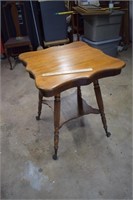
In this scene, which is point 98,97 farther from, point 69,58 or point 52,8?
point 52,8

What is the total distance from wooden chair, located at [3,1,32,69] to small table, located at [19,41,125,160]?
1.39 m

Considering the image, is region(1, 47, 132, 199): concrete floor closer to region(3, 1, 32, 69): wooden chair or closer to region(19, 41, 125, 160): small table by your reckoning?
region(19, 41, 125, 160): small table

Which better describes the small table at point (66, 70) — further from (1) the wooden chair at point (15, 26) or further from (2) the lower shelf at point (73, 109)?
(1) the wooden chair at point (15, 26)

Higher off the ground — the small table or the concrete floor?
the small table

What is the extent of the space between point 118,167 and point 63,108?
599 mm

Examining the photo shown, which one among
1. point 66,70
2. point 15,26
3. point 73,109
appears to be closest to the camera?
point 66,70

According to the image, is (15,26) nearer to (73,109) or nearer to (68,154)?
(73,109)

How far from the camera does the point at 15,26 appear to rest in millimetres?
2826

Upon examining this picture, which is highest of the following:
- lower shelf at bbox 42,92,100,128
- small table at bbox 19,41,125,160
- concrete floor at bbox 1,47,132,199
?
small table at bbox 19,41,125,160

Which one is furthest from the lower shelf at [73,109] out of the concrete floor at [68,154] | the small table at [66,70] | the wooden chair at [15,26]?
the wooden chair at [15,26]

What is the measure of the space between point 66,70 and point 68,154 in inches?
24.1

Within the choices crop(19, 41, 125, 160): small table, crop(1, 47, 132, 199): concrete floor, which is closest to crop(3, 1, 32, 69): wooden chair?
crop(1, 47, 132, 199): concrete floor

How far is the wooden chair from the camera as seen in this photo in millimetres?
2686

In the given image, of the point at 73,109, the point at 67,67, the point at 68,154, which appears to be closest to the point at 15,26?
the point at 73,109
